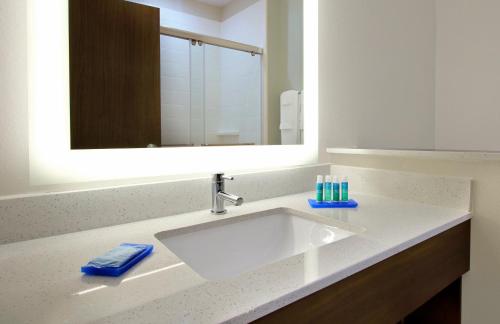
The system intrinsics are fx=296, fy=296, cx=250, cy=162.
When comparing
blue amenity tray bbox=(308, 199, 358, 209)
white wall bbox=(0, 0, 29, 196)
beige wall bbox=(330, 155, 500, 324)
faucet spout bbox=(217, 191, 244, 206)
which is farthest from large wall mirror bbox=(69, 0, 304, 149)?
beige wall bbox=(330, 155, 500, 324)

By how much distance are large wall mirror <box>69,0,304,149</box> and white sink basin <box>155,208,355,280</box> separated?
296 millimetres

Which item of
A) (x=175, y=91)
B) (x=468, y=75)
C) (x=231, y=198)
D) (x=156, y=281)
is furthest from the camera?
(x=468, y=75)

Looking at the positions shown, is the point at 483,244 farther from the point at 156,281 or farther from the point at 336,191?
the point at 156,281

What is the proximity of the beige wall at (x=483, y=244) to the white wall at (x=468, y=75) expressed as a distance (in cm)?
83

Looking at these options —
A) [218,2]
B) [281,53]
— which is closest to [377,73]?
[281,53]

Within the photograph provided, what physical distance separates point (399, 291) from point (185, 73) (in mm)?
856

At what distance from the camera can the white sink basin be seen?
80 cm

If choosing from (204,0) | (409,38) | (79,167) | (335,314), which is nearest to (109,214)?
(79,167)

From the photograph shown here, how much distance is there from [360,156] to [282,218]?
46 cm

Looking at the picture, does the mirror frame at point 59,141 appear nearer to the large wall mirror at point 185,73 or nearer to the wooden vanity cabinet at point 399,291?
the large wall mirror at point 185,73

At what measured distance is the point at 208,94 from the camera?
1.02 metres

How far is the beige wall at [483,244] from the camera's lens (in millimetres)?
856

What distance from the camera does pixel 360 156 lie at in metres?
1.21

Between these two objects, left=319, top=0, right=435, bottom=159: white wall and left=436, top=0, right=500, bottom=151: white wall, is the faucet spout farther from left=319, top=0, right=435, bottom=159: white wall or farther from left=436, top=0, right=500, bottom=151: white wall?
left=436, top=0, right=500, bottom=151: white wall
